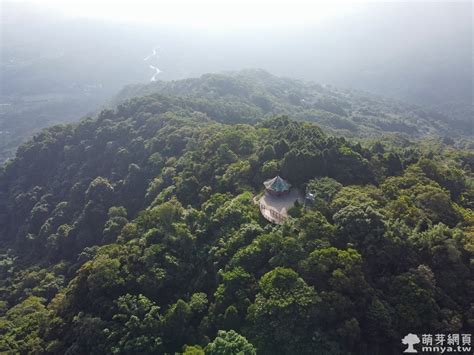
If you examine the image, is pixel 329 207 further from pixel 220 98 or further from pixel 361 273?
pixel 220 98

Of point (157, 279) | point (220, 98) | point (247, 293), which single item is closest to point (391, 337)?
point (247, 293)

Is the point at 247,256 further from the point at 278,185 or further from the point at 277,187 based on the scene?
the point at 278,185

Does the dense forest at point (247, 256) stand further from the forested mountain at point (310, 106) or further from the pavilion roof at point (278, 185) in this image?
the forested mountain at point (310, 106)

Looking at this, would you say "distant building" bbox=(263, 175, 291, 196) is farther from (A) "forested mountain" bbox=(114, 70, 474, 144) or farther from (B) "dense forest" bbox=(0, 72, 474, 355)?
(A) "forested mountain" bbox=(114, 70, 474, 144)

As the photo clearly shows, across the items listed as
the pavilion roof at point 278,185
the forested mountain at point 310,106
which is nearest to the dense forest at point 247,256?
the pavilion roof at point 278,185

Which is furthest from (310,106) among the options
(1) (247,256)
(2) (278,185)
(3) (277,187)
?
(1) (247,256)

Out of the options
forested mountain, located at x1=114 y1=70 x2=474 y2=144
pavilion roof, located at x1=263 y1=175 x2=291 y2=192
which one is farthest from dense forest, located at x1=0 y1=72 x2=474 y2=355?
forested mountain, located at x1=114 y1=70 x2=474 y2=144
